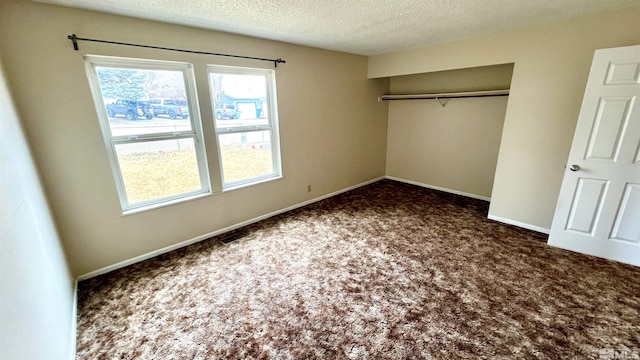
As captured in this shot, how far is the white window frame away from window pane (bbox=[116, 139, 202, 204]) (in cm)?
4

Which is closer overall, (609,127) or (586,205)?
(609,127)

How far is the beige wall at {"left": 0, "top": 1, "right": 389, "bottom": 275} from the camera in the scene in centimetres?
200

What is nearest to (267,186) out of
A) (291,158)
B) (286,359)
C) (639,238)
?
(291,158)

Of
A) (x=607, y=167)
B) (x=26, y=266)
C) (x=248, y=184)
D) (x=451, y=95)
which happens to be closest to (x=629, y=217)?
(x=607, y=167)

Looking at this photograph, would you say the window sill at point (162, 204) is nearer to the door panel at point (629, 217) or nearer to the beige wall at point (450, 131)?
the beige wall at point (450, 131)

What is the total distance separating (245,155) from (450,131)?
138 inches

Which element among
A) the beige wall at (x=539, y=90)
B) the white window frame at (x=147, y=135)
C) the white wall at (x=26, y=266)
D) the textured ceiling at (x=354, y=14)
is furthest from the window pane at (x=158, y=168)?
the beige wall at (x=539, y=90)

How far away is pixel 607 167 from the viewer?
2486 mm

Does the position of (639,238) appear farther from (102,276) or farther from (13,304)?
(102,276)

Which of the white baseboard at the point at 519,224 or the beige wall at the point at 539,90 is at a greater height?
the beige wall at the point at 539,90

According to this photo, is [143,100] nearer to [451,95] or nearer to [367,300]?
[367,300]

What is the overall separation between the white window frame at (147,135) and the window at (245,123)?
0.22 meters

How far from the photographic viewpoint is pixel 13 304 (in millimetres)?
1034

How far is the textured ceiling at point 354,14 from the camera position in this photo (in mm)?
2104
